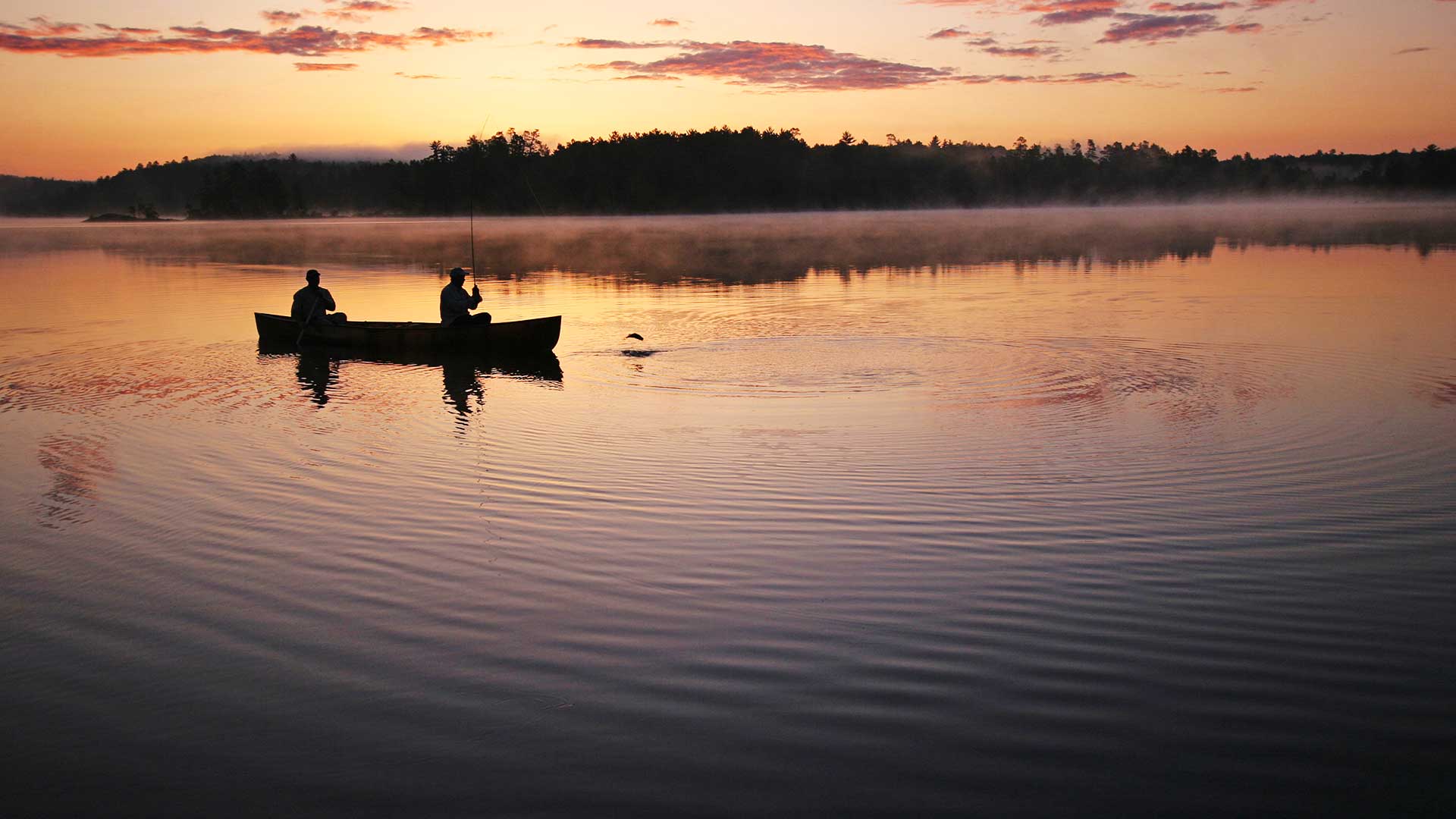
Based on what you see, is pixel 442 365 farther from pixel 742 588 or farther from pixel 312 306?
pixel 742 588

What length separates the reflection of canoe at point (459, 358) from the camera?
17.3 m

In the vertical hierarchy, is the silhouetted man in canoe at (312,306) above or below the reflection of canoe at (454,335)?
above

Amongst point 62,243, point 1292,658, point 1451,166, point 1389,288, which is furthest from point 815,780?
point 1451,166

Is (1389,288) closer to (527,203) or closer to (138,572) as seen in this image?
(138,572)

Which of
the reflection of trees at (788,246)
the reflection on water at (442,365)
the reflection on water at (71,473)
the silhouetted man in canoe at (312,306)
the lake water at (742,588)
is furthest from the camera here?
the reflection of trees at (788,246)

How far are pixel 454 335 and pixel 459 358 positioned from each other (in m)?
0.43

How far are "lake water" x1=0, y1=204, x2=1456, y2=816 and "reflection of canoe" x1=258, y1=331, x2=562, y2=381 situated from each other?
2.14 ft

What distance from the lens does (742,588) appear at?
6.52 metres

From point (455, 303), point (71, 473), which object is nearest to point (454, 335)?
point (455, 303)

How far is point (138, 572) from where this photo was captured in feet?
23.7

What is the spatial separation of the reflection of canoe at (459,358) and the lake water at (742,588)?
65cm

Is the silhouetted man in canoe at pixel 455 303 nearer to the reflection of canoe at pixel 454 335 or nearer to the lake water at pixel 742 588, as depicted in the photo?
the reflection of canoe at pixel 454 335

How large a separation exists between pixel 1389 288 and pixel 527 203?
15400 centimetres

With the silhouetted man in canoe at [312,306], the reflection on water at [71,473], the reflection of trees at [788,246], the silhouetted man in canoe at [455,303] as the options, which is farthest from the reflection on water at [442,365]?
the reflection of trees at [788,246]
